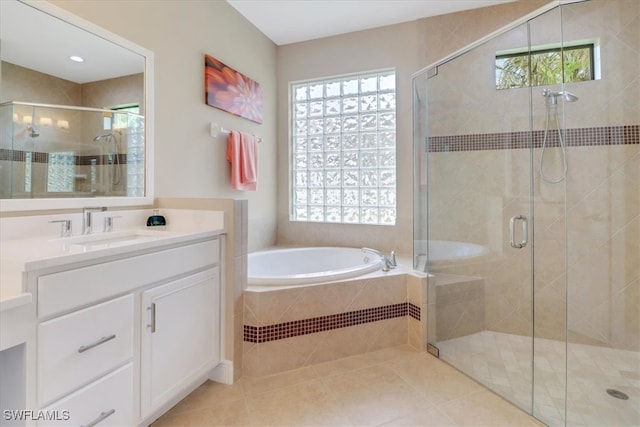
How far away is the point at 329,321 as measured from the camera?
2.02 metres

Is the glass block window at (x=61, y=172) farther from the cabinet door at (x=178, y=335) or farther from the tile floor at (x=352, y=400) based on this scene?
the tile floor at (x=352, y=400)

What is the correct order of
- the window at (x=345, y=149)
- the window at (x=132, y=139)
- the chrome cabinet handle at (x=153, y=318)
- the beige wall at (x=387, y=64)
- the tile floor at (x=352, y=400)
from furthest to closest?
the window at (x=345, y=149) < the beige wall at (x=387, y=64) < the window at (x=132, y=139) < the tile floor at (x=352, y=400) < the chrome cabinet handle at (x=153, y=318)

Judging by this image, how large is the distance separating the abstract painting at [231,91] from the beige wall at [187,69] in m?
0.05

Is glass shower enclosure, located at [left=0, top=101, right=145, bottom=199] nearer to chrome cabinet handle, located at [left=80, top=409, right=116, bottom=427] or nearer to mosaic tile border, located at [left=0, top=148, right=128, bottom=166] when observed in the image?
mosaic tile border, located at [left=0, top=148, right=128, bottom=166]

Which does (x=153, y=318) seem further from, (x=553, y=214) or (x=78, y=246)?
(x=553, y=214)

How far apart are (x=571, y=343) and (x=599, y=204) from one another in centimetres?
92

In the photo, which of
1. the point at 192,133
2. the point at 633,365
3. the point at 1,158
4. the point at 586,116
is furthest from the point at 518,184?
the point at 1,158

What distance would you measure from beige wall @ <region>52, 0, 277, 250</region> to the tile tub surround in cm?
101

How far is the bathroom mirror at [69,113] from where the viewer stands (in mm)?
1316

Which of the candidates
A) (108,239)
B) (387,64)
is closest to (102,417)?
(108,239)

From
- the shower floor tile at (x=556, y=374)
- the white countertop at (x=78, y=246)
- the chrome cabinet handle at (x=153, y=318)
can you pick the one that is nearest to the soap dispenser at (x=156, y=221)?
the white countertop at (x=78, y=246)

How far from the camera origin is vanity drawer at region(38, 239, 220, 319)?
3.27 feet

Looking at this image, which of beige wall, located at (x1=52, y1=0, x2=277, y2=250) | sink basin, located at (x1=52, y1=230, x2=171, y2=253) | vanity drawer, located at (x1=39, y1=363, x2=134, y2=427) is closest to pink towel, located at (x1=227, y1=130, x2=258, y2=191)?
beige wall, located at (x1=52, y1=0, x2=277, y2=250)

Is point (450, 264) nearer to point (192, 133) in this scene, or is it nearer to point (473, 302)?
point (473, 302)
